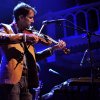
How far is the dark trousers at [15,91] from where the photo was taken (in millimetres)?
4157

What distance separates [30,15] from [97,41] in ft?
15.8

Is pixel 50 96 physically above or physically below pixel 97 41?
below

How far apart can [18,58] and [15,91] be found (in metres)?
0.43

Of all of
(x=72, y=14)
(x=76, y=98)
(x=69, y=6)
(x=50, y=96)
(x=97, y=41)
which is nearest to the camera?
(x=76, y=98)

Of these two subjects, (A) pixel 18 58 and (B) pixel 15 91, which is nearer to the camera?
(B) pixel 15 91

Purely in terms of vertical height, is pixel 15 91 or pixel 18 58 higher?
pixel 18 58

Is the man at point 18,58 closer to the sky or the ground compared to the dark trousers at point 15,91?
closer to the sky

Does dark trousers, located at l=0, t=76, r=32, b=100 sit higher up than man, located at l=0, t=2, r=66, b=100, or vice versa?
man, located at l=0, t=2, r=66, b=100

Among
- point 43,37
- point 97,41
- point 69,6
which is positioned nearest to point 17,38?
point 43,37

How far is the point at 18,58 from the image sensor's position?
4320mm

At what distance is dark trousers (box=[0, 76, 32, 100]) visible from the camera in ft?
13.6

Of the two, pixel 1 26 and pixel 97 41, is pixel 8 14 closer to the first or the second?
pixel 97 41

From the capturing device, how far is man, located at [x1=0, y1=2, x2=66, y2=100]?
4.17 meters

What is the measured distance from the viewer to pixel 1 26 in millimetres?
4379
